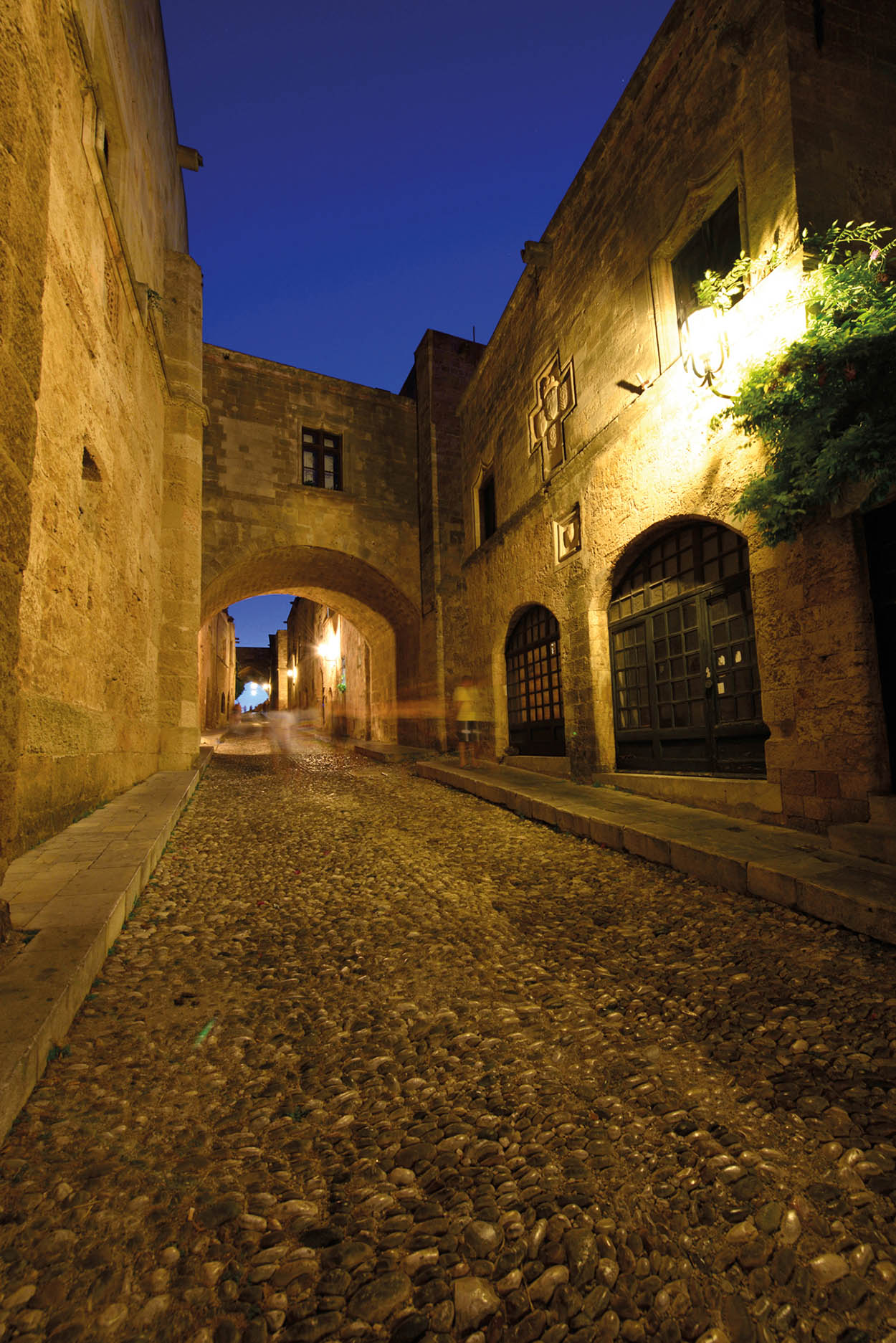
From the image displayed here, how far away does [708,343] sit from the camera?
17.4 ft

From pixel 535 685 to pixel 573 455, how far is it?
151 inches

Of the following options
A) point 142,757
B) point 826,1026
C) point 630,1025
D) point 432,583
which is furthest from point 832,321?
point 432,583

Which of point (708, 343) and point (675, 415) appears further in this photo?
point (675, 415)

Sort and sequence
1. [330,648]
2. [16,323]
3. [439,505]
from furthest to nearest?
[330,648] < [439,505] < [16,323]

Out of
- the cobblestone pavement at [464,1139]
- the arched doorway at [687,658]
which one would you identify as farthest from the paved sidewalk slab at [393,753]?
the cobblestone pavement at [464,1139]

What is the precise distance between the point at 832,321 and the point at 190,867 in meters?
6.11

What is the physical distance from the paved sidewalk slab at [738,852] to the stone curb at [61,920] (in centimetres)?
351

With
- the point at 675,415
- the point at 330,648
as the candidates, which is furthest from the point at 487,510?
the point at 330,648

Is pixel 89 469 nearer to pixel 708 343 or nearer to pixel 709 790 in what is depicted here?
pixel 708 343

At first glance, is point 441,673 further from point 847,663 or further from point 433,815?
point 847,663

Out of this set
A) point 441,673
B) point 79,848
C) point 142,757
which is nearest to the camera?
point 79,848

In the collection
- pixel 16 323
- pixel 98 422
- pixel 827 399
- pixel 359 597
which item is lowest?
pixel 16 323

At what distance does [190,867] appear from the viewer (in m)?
4.05

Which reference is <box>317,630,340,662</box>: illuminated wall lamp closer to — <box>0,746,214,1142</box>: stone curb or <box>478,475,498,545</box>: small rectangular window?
<box>478,475,498,545</box>: small rectangular window
